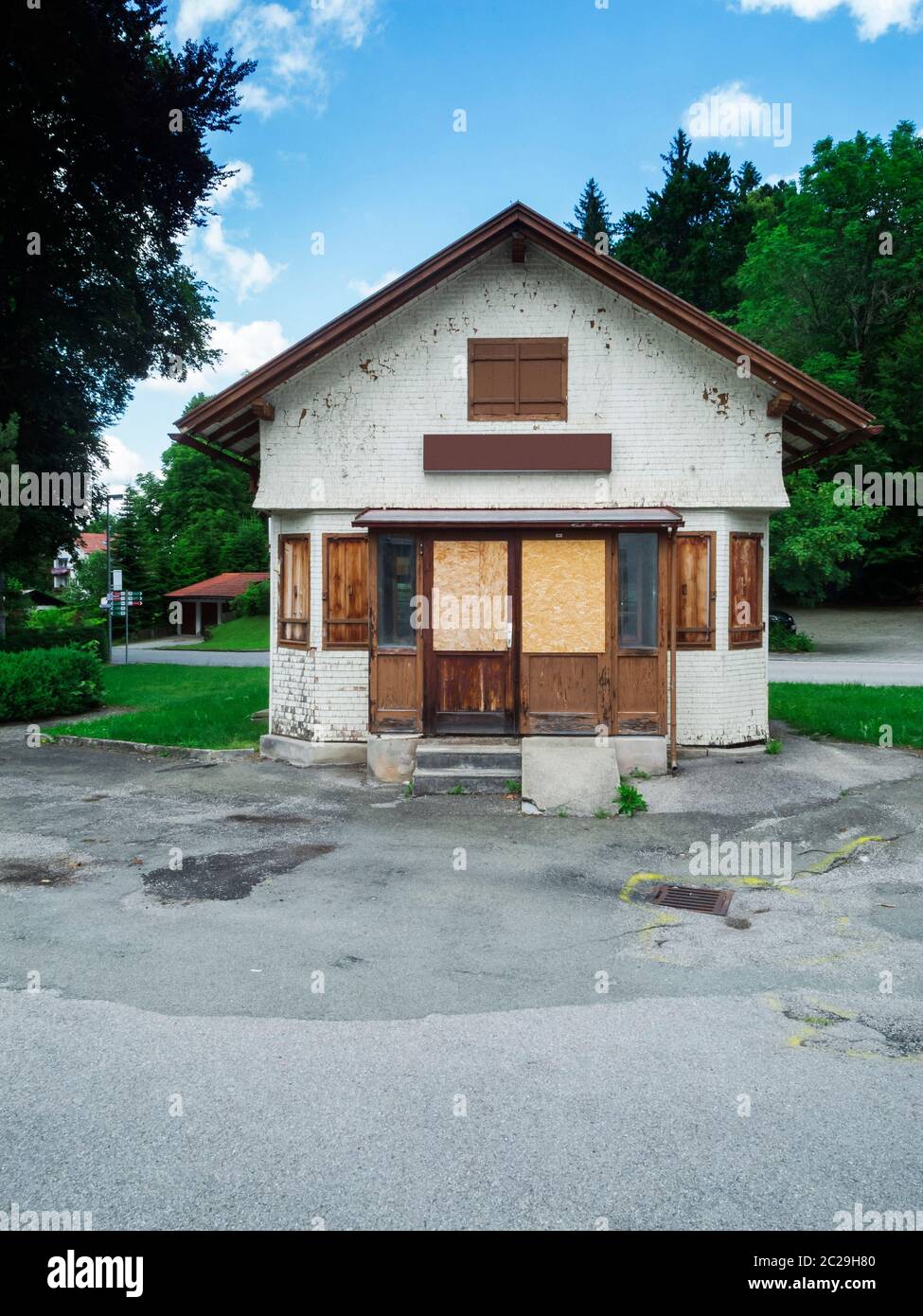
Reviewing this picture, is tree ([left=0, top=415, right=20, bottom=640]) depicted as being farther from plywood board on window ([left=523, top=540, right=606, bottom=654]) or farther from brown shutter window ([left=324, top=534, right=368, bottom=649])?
plywood board on window ([left=523, top=540, right=606, bottom=654])

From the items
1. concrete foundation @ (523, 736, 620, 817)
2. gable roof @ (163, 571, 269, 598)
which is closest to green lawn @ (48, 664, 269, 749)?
concrete foundation @ (523, 736, 620, 817)

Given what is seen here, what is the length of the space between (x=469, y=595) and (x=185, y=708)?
8806mm

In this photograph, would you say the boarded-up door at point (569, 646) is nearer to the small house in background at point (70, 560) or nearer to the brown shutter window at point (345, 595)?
the brown shutter window at point (345, 595)

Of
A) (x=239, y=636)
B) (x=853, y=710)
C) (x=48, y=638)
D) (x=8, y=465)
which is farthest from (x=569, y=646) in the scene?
(x=239, y=636)

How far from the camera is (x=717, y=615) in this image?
521 inches

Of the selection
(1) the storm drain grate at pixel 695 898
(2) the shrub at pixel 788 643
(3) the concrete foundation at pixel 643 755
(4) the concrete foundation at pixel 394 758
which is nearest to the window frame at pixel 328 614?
(4) the concrete foundation at pixel 394 758

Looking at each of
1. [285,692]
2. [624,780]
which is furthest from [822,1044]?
[285,692]

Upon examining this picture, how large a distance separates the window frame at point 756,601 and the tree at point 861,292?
30.6 metres

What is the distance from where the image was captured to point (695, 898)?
25.0ft

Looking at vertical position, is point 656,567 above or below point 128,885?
above

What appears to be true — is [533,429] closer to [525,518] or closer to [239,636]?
[525,518]

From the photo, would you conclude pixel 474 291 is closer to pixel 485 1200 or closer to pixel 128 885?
pixel 128 885

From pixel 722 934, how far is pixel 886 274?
4410 cm
